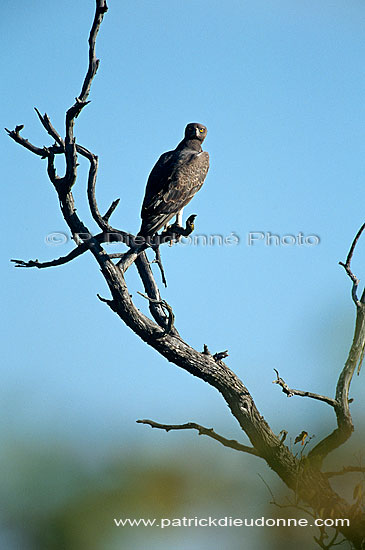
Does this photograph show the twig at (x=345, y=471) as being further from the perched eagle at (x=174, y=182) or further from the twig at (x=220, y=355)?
the perched eagle at (x=174, y=182)

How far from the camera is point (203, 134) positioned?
7.57m

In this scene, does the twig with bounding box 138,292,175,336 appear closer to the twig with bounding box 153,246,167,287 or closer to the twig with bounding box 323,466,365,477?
the twig with bounding box 153,246,167,287

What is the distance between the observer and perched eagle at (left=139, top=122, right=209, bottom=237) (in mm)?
6133

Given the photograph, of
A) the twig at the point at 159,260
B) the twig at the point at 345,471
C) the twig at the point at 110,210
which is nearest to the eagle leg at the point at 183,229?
the twig at the point at 159,260

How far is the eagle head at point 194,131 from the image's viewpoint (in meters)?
7.47

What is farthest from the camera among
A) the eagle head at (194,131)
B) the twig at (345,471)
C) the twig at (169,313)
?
the eagle head at (194,131)

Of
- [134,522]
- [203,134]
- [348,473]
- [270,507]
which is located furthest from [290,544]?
[203,134]

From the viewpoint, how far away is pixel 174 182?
6.51 metres

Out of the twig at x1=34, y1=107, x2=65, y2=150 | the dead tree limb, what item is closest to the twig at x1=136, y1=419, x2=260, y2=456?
the dead tree limb

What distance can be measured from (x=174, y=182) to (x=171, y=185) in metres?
0.06

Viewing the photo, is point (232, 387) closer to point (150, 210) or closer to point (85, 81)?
point (150, 210)

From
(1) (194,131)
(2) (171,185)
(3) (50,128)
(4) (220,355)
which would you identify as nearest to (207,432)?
(4) (220,355)

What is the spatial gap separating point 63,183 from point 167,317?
1.61 meters

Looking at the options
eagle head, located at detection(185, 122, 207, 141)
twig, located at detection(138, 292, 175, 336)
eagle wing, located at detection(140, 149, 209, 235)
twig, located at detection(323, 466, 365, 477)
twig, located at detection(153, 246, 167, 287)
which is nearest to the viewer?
twig, located at detection(138, 292, 175, 336)
